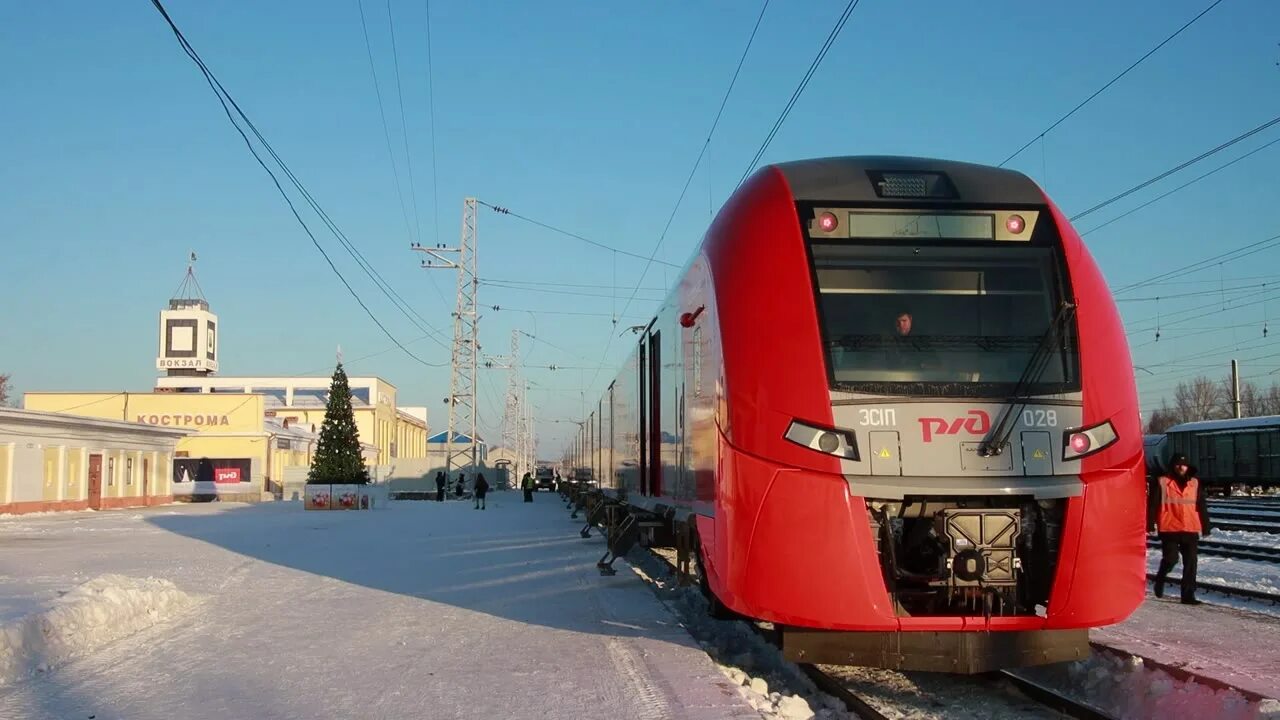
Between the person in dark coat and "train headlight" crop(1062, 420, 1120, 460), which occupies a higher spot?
"train headlight" crop(1062, 420, 1120, 460)

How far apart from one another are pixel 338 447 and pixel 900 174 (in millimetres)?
36850

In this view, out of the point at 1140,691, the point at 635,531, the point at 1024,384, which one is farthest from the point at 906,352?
the point at 635,531

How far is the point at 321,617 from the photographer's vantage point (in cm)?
1056

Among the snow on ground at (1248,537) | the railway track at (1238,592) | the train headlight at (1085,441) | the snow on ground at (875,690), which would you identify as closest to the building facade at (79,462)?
the snow on ground at (875,690)

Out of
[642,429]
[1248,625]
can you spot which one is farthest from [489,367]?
[1248,625]

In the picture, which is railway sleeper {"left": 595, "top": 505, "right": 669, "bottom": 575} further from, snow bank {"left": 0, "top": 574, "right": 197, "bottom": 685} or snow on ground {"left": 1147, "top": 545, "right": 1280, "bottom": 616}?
snow on ground {"left": 1147, "top": 545, "right": 1280, "bottom": 616}

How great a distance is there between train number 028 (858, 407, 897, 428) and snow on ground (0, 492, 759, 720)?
179cm

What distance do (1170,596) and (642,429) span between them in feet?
21.3

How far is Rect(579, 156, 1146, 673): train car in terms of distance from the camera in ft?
20.7

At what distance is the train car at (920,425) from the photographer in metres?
6.32

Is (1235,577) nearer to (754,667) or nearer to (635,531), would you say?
(635,531)

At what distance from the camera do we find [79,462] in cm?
3794

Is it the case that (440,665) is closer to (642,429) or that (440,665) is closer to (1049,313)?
(1049,313)

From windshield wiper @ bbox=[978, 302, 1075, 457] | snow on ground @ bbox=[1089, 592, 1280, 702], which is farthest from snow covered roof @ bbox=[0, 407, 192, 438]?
windshield wiper @ bbox=[978, 302, 1075, 457]
